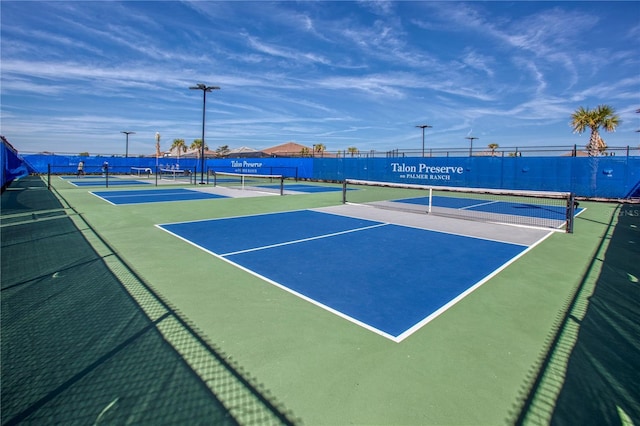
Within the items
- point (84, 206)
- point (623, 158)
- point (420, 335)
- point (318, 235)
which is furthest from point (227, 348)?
point (623, 158)

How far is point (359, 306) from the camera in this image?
509 cm

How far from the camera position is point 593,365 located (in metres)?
3.71

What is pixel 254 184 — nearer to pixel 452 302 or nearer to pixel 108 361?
pixel 452 302

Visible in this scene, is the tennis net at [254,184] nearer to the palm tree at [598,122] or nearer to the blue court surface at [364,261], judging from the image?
the blue court surface at [364,261]

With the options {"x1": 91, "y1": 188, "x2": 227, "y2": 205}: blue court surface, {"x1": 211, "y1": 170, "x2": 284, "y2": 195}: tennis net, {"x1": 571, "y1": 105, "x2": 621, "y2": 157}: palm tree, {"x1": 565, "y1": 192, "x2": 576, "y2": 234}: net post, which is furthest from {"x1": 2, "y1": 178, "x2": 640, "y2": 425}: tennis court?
{"x1": 571, "y1": 105, "x2": 621, "y2": 157}: palm tree

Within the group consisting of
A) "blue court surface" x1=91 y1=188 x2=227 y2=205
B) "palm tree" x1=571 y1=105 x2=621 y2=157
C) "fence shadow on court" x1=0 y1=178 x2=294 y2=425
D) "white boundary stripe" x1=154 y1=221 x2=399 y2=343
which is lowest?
"fence shadow on court" x1=0 y1=178 x2=294 y2=425

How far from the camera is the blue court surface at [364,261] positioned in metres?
5.11

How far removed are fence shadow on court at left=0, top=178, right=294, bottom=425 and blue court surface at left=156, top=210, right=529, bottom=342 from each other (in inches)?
74.0

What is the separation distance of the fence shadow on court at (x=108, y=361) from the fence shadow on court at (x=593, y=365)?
2.37 m

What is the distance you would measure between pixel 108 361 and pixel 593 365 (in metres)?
5.06

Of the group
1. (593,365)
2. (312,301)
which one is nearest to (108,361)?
(312,301)

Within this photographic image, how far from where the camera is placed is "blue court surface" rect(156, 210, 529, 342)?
16.8ft

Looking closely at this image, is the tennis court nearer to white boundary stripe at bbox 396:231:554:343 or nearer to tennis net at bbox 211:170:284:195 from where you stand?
white boundary stripe at bbox 396:231:554:343

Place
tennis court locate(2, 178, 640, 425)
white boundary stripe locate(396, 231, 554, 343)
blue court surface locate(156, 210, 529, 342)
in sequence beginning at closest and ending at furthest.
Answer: tennis court locate(2, 178, 640, 425), white boundary stripe locate(396, 231, 554, 343), blue court surface locate(156, 210, 529, 342)
